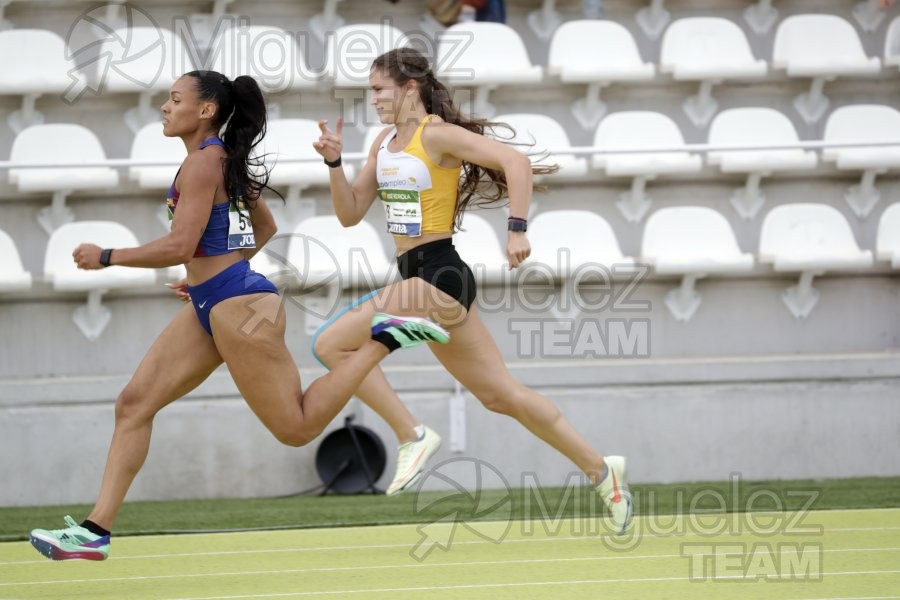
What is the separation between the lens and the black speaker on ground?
6926 mm

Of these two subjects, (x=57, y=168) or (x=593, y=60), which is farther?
(x=593, y=60)

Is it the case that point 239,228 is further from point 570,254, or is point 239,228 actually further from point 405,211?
point 570,254

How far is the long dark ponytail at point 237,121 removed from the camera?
4.15m

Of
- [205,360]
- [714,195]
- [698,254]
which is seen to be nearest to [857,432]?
[698,254]

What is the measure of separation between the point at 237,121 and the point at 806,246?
16.0ft

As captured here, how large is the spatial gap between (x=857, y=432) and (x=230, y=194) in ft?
15.1

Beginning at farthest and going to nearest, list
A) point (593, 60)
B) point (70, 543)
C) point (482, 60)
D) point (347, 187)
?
point (593, 60) → point (482, 60) → point (347, 187) → point (70, 543)

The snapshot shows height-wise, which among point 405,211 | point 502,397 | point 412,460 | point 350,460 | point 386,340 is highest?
point 405,211

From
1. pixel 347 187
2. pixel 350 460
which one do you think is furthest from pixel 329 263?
pixel 347 187

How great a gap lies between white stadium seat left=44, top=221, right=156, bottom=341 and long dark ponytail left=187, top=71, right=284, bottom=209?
10.8 feet

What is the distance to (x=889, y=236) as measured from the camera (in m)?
8.12

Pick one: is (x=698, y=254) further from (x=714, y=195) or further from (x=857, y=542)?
(x=857, y=542)

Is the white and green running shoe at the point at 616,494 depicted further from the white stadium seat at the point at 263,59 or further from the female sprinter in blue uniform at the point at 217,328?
the white stadium seat at the point at 263,59

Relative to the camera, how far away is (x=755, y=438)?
732 cm
